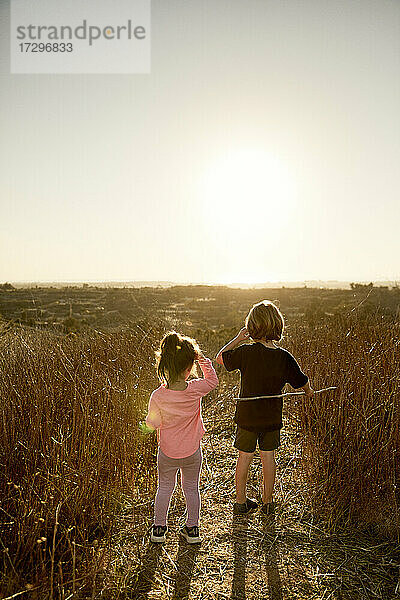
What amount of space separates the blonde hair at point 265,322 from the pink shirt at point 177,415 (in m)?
0.49

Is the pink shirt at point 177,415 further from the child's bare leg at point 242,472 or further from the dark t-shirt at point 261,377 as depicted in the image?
the child's bare leg at point 242,472

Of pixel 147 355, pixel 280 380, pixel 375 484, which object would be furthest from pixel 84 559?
pixel 147 355

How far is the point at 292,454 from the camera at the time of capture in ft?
15.6

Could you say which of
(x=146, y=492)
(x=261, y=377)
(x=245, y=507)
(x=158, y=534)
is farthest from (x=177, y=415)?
(x=146, y=492)

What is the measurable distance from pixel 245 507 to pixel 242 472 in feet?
0.93

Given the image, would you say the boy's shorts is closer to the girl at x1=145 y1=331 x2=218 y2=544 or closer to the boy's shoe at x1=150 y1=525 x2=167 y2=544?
the girl at x1=145 y1=331 x2=218 y2=544

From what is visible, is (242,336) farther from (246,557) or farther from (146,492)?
(146,492)

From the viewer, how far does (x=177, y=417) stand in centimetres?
→ 300

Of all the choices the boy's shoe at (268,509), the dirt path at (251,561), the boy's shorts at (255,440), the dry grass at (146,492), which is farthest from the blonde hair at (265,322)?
the dirt path at (251,561)

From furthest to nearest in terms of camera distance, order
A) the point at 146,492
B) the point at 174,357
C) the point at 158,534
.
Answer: the point at 146,492
the point at 158,534
the point at 174,357

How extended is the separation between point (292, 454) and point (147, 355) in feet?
7.45

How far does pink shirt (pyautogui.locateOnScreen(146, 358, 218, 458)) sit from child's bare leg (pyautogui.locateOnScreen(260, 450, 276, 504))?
63cm

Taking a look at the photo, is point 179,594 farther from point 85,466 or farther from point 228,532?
point 85,466

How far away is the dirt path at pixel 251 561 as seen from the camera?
8.84 ft
